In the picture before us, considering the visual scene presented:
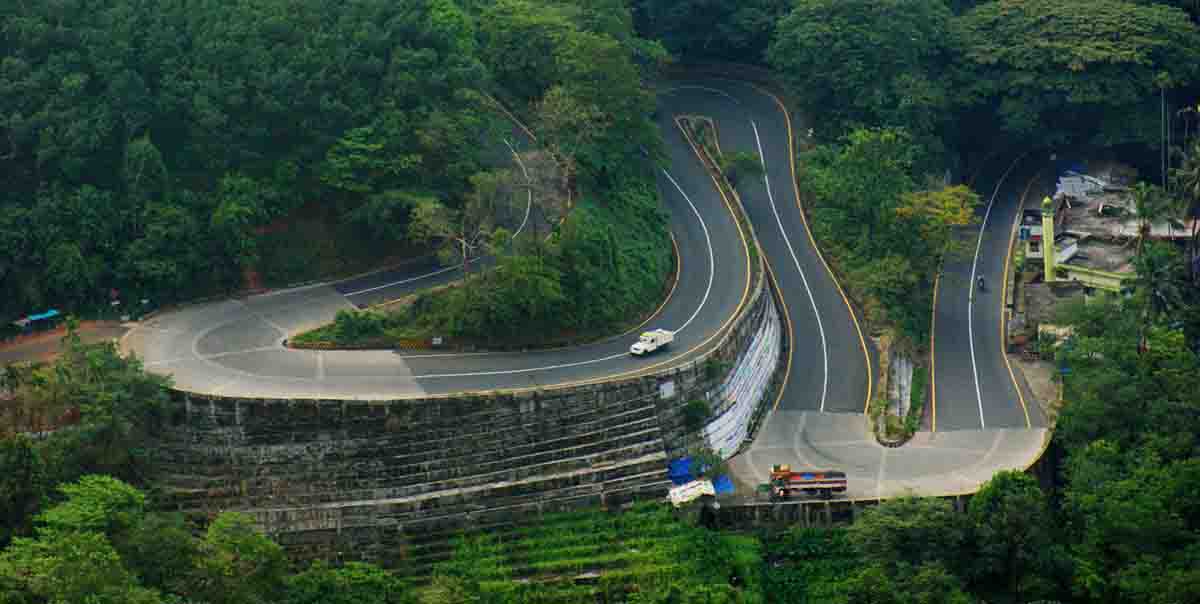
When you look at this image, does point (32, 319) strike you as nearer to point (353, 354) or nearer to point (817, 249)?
point (353, 354)

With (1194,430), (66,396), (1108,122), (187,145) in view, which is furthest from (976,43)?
(66,396)

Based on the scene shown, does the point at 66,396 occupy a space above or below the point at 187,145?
below

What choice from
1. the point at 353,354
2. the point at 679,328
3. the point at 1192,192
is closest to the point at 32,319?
the point at 353,354

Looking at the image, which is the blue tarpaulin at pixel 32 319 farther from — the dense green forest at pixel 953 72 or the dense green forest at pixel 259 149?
the dense green forest at pixel 953 72

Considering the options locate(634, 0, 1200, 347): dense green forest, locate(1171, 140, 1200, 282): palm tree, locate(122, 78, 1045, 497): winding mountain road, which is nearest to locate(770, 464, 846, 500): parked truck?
locate(122, 78, 1045, 497): winding mountain road

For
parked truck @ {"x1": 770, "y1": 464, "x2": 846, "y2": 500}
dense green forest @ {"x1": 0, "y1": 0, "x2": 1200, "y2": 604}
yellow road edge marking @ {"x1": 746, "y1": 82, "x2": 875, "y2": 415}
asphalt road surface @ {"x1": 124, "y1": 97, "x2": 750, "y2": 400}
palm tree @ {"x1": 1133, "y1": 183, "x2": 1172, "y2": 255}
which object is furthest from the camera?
palm tree @ {"x1": 1133, "y1": 183, "x2": 1172, "y2": 255}

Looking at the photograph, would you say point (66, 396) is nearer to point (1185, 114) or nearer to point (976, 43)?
point (976, 43)

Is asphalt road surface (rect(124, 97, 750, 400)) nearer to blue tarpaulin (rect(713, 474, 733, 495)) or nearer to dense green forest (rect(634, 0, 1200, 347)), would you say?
blue tarpaulin (rect(713, 474, 733, 495))
